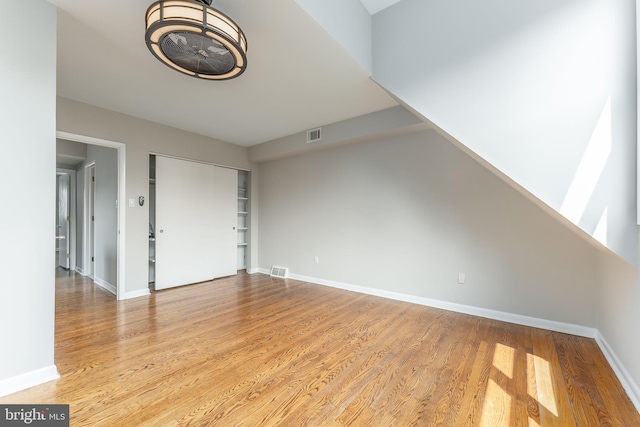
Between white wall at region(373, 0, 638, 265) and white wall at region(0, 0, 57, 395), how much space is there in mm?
2818

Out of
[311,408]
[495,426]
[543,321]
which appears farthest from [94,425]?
[543,321]

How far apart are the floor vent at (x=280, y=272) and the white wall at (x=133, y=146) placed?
2087mm

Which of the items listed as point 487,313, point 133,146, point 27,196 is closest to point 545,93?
point 487,313

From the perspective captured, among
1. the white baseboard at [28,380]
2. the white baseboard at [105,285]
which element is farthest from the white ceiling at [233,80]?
the white baseboard at [105,285]

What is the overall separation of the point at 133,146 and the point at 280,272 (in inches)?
123

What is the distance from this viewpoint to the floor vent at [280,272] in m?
4.94

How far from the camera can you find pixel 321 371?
1.91m

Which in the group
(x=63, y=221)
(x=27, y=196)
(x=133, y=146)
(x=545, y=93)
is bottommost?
(x=63, y=221)

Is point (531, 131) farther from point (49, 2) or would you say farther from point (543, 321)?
point (49, 2)

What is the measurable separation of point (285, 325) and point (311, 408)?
1.26 meters

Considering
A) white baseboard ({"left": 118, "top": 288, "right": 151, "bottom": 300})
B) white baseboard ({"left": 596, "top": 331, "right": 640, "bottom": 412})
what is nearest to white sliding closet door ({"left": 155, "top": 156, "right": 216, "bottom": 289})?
white baseboard ({"left": 118, "top": 288, "right": 151, "bottom": 300})

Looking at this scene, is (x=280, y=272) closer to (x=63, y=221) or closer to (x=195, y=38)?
(x=195, y=38)

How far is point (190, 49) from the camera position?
5.94ft

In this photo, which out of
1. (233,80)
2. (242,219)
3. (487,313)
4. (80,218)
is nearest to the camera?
(233,80)
